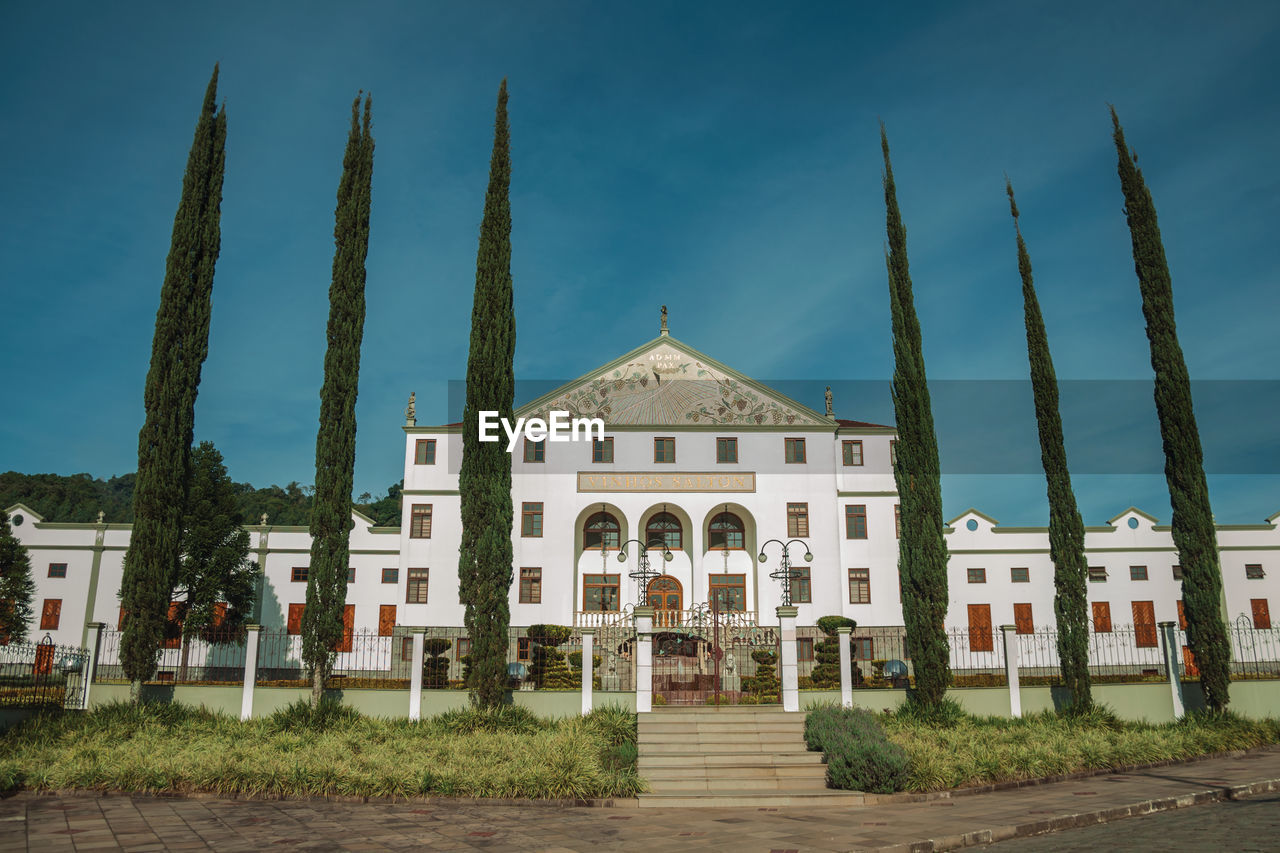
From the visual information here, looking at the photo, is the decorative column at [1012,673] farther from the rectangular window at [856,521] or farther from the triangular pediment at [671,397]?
the triangular pediment at [671,397]

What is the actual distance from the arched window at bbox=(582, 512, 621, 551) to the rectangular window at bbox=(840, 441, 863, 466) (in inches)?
356

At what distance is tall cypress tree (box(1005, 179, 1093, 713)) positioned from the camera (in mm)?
16922

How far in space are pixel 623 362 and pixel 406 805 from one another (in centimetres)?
2232

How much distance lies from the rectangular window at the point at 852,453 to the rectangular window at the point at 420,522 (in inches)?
620

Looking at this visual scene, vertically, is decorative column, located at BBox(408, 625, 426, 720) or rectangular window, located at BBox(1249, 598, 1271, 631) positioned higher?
rectangular window, located at BBox(1249, 598, 1271, 631)

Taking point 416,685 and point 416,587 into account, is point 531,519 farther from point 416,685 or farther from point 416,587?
point 416,685

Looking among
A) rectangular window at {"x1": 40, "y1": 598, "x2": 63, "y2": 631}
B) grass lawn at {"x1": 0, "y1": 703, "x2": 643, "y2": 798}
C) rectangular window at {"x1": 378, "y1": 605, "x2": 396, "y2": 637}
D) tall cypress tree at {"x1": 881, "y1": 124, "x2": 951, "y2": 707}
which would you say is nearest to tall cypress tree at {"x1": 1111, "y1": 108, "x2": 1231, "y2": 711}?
tall cypress tree at {"x1": 881, "y1": 124, "x2": 951, "y2": 707}

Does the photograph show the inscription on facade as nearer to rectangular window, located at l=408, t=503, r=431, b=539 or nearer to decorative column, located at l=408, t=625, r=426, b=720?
rectangular window, located at l=408, t=503, r=431, b=539

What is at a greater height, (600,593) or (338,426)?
(338,426)

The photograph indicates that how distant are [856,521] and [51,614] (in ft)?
107

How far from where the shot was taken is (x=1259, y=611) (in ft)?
109

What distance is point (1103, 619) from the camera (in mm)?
32875

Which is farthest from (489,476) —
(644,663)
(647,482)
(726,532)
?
(726,532)

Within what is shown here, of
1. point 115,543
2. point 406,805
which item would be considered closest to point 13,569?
point 115,543
